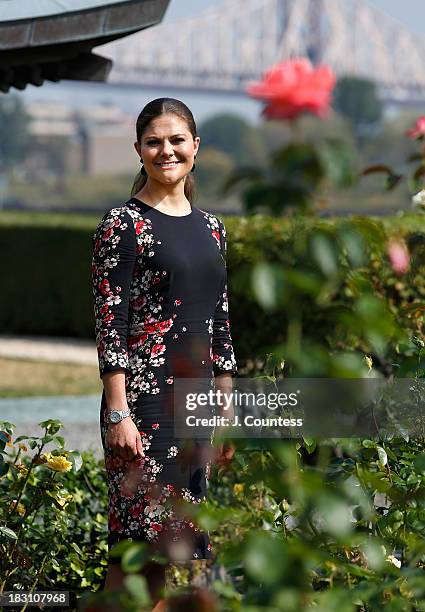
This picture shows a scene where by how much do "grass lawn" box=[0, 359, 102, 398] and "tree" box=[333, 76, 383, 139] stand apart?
304ft

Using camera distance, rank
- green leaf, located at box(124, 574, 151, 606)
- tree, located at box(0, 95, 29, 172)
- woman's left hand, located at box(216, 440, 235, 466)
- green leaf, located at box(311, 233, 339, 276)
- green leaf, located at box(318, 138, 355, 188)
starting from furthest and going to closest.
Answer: tree, located at box(0, 95, 29, 172) → woman's left hand, located at box(216, 440, 235, 466) → green leaf, located at box(124, 574, 151, 606) → green leaf, located at box(311, 233, 339, 276) → green leaf, located at box(318, 138, 355, 188)

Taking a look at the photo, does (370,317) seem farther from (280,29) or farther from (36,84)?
(280,29)

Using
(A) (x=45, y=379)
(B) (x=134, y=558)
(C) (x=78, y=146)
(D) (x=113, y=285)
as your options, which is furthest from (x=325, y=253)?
(C) (x=78, y=146)

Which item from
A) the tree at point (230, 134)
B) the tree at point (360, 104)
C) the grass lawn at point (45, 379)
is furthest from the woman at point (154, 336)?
the tree at point (230, 134)

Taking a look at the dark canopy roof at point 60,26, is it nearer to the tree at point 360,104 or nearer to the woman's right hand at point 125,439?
the woman's right hand at point 125,439

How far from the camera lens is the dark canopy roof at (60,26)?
11.0 feet

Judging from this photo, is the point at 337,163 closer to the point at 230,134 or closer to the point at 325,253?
the point at 325,253

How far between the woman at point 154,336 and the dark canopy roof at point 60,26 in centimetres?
90

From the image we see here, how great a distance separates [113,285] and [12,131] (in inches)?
4461

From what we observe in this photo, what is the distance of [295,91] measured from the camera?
1.30 m

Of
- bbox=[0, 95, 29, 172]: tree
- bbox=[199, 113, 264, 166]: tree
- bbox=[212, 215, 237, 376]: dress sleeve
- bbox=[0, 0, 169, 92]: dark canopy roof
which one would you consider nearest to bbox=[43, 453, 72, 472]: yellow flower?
bbox=[212, 215, 237, 376]: dress sleeve

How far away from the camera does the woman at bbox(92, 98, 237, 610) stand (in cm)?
248

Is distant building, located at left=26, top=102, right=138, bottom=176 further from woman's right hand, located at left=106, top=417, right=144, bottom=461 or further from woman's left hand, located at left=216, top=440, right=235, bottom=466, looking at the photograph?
woman's right hand, located at left=106, top=417, right=144, bottom=461

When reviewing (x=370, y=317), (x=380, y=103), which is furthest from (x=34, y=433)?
(x=380, y=103)
